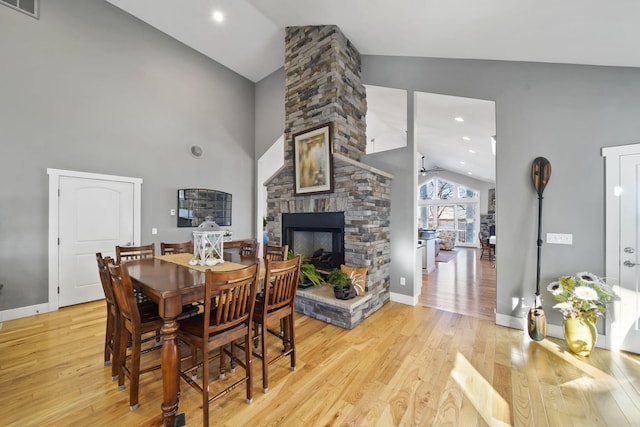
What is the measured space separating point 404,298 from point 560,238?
6.48ft

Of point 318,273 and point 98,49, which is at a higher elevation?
point 98,49

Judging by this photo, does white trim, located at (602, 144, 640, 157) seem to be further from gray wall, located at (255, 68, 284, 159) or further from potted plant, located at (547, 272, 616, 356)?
gray wall, located at (255, 68, 284, 159)

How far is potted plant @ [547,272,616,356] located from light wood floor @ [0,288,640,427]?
15 centimetres

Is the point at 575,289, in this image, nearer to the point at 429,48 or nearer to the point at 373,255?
the point at 373,255

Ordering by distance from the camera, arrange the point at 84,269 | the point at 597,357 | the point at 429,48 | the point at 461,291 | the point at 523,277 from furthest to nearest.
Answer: the point at 461,291, the point at 84,269, the point at 429,48, the point at 523,277, the point at 597,357

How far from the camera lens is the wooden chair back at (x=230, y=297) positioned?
1.52 m

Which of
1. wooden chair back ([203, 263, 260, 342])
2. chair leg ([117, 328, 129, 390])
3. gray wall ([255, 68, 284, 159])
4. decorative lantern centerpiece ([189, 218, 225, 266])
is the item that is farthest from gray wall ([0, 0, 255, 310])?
wooden chair back ([203, 263, 260, 342])

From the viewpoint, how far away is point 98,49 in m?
3.86

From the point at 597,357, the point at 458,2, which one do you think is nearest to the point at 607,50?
the point at 458,2

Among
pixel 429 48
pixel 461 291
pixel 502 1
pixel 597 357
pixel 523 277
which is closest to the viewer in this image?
pixel 502 1

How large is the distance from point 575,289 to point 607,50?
2186 millimetres

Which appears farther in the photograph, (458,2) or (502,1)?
(458,2)

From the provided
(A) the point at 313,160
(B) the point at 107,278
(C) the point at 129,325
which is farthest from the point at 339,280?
(B) the point at 107,278

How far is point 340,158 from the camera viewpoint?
3.44 meters
